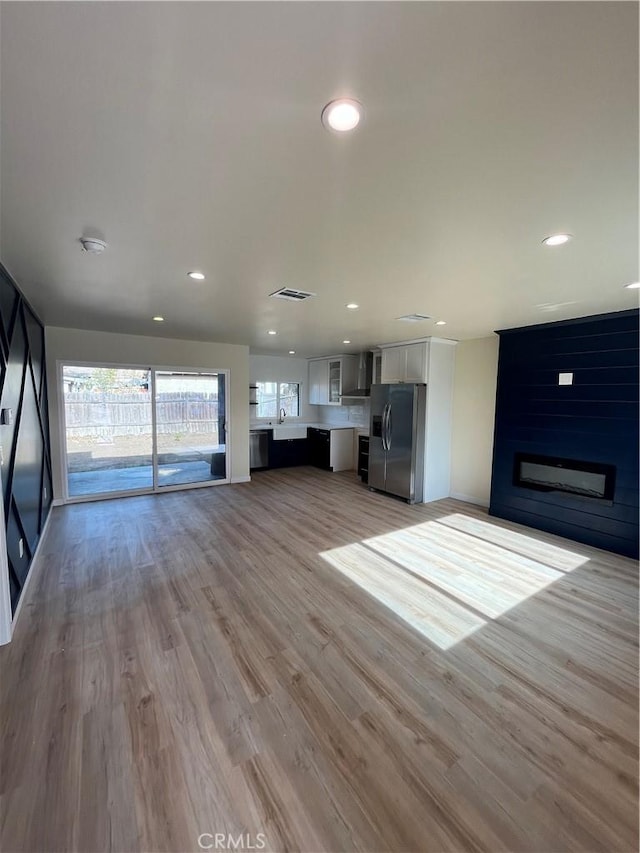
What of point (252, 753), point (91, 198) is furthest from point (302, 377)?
point (252, 753)

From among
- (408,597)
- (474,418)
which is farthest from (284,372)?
(408,597)

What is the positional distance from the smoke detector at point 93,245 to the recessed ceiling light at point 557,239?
2.58 meters

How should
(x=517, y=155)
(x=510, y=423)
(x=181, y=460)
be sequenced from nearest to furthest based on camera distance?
(x=517, y=155) → (x=510, y=423) → (x=181, y=460)

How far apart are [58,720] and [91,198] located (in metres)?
2.48

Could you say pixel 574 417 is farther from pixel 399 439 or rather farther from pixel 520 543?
pixel 399 439

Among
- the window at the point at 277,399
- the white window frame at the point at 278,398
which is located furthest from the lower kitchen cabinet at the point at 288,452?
the window at the point at 277,399

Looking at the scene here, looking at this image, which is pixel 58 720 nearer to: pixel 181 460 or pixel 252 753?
pixel 252 753

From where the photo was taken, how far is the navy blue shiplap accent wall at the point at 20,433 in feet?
8.08

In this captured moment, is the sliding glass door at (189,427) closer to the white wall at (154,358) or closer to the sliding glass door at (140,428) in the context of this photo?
the sliding glass door at (140,428)

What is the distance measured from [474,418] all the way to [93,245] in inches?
199

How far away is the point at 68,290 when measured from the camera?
3018mm

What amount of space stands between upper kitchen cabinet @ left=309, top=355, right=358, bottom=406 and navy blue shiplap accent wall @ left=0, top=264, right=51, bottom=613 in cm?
499

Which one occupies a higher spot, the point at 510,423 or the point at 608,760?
the point at 510,423

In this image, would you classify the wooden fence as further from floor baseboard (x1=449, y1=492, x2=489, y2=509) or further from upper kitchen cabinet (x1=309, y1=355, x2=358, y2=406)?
floor baseboard (x1=449, y1=492, x2=489, y2=509)
